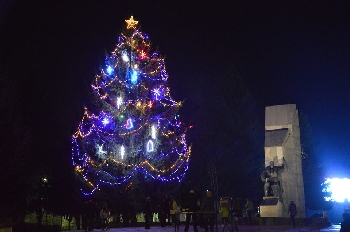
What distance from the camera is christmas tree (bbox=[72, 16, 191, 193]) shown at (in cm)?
3116

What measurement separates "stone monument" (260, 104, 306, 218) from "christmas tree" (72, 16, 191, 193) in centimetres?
724

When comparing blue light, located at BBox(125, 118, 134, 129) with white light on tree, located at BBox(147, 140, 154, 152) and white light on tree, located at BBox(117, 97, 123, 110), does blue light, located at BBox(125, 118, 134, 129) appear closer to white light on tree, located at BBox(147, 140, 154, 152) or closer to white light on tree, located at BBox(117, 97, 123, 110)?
white light on tree, located at BBox(117, 97, 123, 110)

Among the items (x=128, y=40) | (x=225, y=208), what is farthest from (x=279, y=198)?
(x=128, y=40)

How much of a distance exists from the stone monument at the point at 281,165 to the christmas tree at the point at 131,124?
7.24 metres

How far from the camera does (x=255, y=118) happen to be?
47.9 meters

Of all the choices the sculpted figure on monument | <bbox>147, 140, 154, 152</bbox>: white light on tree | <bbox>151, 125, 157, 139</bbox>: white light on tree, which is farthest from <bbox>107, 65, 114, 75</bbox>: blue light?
the sculpted figure on monument

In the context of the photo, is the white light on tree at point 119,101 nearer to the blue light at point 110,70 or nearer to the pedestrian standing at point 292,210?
the blue light at point 110,70

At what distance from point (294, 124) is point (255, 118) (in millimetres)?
19767

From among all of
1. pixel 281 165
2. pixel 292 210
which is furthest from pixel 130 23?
pixel 292 210

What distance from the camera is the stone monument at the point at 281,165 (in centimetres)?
2689

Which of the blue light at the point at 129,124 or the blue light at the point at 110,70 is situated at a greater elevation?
the blue light at the point at 110,70

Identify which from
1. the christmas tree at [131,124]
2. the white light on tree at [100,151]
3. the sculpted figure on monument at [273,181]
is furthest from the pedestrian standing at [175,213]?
the white light on tree at [100,151]

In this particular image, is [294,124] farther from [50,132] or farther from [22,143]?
[50,132]

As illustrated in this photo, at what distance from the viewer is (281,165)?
26906mm
